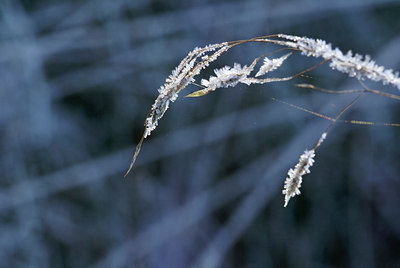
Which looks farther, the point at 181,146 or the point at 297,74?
the point at 181,146

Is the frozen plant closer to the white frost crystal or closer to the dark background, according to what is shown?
the white frost crystal

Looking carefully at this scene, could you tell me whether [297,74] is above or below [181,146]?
below

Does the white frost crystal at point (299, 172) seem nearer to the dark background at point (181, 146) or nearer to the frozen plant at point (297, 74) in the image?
the frozen plant at point (297, 74)

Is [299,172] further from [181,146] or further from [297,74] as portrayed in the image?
[181,146]

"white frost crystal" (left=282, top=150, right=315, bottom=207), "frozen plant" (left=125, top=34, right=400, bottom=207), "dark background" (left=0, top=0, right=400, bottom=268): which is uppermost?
"dark background" (left=0, top=0, right=400, bottom=268)

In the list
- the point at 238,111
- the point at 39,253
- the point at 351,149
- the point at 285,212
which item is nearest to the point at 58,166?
the point at 39,253

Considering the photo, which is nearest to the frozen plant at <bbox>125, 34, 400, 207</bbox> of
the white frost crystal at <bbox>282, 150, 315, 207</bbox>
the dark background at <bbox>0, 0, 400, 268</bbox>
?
the white frost crystal at <bbox>282, 150, 315, 207</bbox>

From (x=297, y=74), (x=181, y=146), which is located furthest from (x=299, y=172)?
(x=181, y=146)

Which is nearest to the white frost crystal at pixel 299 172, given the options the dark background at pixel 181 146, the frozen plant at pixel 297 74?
the frozen plant at pixel 297 74

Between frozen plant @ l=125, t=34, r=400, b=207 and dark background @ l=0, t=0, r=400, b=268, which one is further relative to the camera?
dark background @ l=0, t=0, r=400, b=268
